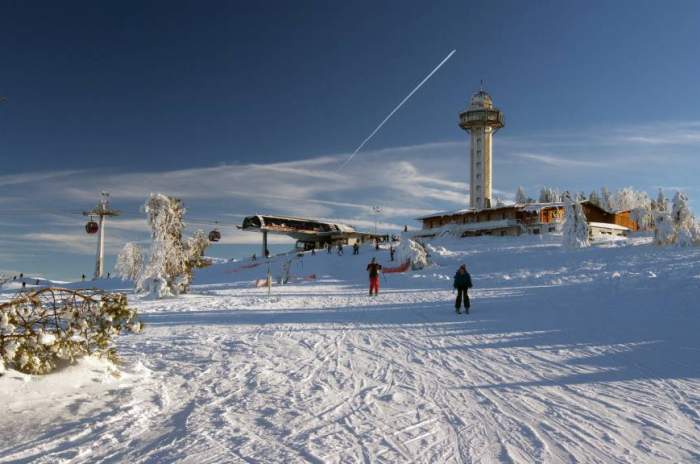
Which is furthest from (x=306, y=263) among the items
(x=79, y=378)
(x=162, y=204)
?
(x=79, y=378)

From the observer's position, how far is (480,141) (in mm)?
74438

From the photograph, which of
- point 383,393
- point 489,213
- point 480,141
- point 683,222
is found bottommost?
point 383,393

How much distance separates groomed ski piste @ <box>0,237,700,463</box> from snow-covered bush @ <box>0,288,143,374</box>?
0.72 feet

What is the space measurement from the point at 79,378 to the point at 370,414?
401cm

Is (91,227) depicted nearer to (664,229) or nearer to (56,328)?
(56,328)

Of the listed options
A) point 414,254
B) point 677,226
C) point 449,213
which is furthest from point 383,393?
point 449,213

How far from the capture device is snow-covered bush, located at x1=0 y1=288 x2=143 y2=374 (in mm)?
5402

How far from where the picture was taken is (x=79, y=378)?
→ 5812 millimetres

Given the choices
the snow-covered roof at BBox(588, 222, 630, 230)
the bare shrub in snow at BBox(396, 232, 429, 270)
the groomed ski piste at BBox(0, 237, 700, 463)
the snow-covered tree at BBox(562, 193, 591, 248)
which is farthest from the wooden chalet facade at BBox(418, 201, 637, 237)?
the groomed ski piste at BBox(0, 237, 700, 463)

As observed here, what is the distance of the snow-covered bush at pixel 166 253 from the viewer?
2022 centimetres

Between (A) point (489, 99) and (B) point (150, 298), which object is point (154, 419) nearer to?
(B) point (150, 298)

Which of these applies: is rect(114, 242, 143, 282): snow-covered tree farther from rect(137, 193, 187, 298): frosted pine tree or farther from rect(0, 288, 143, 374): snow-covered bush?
rect(0, 288, 143, 374): snow-covered bush

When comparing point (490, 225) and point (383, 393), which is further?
point (490, 225)

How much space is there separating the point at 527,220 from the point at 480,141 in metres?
25.7
